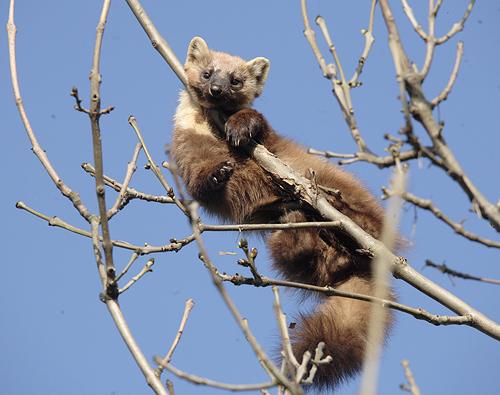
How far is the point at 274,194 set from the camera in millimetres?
8867

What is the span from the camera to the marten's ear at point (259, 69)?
10.6 m

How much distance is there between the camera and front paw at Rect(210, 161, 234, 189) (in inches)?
338

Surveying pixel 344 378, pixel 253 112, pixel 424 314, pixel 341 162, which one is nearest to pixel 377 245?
pixel 424 314

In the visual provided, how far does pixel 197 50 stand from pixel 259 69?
3.05ft

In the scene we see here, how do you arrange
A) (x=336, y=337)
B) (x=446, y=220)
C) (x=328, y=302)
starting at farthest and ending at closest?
(x=328, y=302) → (x=336, y=337) → (x=446, y=220)

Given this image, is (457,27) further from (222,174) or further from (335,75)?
(222,174)

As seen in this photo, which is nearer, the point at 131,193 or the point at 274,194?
the point at 131,193

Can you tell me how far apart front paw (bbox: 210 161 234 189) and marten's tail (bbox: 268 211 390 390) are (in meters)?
0.83

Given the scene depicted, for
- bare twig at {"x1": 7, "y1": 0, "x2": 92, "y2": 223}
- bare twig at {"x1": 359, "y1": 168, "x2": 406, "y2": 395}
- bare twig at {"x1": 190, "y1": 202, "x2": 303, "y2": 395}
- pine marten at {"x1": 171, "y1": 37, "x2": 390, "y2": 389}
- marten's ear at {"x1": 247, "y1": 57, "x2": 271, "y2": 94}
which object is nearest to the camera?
bare twig at {"x1": 359, "y1": 168, "x2": 406, "y2": 395}

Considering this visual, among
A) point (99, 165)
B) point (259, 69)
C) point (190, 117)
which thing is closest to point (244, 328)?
point (99, 165)

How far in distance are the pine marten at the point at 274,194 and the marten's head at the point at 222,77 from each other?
0.02 metres

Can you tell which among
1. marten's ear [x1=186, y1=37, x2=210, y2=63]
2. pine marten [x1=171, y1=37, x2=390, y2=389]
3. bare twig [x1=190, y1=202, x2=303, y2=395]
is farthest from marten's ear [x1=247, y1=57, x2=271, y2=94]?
bare twig [x1=190, y1=202, x2=303, y2=395]

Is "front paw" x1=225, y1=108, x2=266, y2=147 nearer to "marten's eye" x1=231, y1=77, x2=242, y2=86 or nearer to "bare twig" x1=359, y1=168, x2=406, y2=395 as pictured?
"marten's eye" x1=231, y1=77, x2=242, y2=86

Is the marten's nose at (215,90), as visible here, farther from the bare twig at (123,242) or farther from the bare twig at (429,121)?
the bare twig at (429,121)
